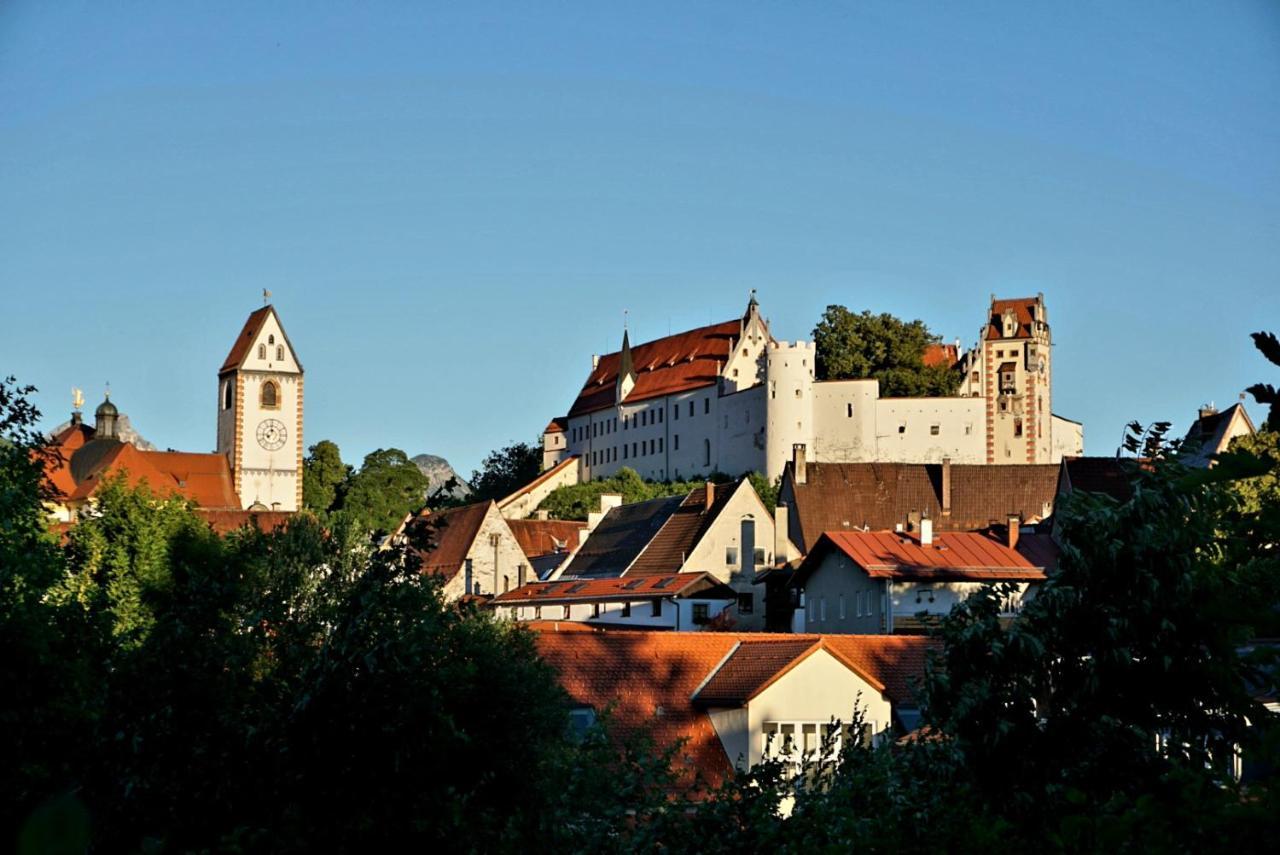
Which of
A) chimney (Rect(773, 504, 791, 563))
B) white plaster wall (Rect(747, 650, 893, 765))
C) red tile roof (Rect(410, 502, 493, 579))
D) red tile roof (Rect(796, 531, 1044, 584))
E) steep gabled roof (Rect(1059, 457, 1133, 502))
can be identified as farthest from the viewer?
chimney (Rect(773, 504, 791, 563))

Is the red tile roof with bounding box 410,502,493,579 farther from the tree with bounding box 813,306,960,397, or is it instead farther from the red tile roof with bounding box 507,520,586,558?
the tree with bounding box 813,306,960,397

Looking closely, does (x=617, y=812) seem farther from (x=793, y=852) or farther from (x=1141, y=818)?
(x=1141, y=818)

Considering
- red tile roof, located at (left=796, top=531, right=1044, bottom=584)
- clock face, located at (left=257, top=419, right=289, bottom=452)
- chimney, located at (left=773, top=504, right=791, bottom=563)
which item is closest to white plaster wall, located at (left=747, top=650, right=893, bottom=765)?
red tile roof, located at (left=796, top=531, right=1044, bottom=584)

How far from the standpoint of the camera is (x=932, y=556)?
56000 millimetres

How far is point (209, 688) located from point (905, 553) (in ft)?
146

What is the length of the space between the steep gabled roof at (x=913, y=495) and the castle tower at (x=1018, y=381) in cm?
2251

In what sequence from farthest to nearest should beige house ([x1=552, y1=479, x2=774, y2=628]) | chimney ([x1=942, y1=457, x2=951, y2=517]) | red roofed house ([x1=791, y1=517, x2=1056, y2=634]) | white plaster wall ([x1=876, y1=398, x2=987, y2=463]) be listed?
white plaster wall ([x1=876, y1=398, x2=987, y2=463]), chimney ([x1=942, y1=457, x2=951, y2=517]), beige house ([x1=552, y1=479, x2=774, y2=628]), red roofed house ([x1=791, y1=517, x2=1056, y2=634])

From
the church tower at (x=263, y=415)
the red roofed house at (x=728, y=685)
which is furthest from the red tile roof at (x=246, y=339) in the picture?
the red roofed house at (x=728, y=685)

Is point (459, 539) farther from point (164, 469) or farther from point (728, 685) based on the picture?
point (164, 469)

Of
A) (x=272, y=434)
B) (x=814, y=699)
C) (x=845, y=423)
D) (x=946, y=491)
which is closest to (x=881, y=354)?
(x=845, y=423)

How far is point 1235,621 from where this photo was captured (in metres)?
7.63

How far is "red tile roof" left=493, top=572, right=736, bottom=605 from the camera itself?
67.4m

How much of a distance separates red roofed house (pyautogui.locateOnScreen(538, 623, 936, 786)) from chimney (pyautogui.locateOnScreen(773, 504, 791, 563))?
38.4m

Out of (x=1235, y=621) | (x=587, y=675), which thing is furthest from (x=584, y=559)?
(x=1235, y=621)
